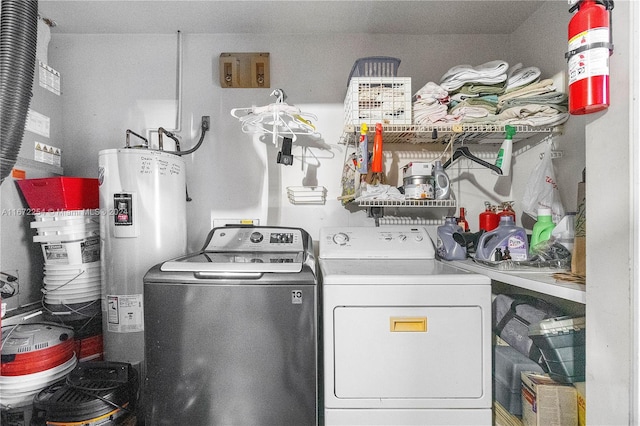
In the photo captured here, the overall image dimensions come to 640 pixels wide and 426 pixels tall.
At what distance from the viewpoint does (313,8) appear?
1.86 metres

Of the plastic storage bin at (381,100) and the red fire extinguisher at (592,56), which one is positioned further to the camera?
the plastic storage bin at (381,100)

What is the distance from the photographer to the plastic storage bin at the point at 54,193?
5.54 feet

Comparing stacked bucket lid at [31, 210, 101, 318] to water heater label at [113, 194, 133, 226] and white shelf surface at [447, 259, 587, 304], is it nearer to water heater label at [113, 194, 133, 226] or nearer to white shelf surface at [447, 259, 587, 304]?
water heater label at [113, 194, 133, 226]

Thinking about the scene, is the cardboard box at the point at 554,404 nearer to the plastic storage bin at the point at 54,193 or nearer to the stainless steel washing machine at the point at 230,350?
the stainless steel washing machine at the point at 230,350

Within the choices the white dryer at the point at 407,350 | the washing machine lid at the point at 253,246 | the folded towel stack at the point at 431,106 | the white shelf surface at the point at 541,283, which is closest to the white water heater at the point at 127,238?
the washing machine lid at the point at 253,246

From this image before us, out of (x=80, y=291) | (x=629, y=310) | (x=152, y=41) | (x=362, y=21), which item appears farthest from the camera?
(x=152, y=41)

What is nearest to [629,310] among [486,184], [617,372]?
[617,372]

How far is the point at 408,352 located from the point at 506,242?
65cm

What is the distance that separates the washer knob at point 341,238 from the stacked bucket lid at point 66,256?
1.33 m

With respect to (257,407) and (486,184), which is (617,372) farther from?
(486,184)

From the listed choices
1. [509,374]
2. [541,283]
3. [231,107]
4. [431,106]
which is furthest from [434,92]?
[509,374]

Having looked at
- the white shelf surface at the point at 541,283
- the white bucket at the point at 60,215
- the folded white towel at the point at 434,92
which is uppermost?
the folded white towel at the point at 434,92

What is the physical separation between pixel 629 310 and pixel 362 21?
1.94 meters

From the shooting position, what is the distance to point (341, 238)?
1.79m
